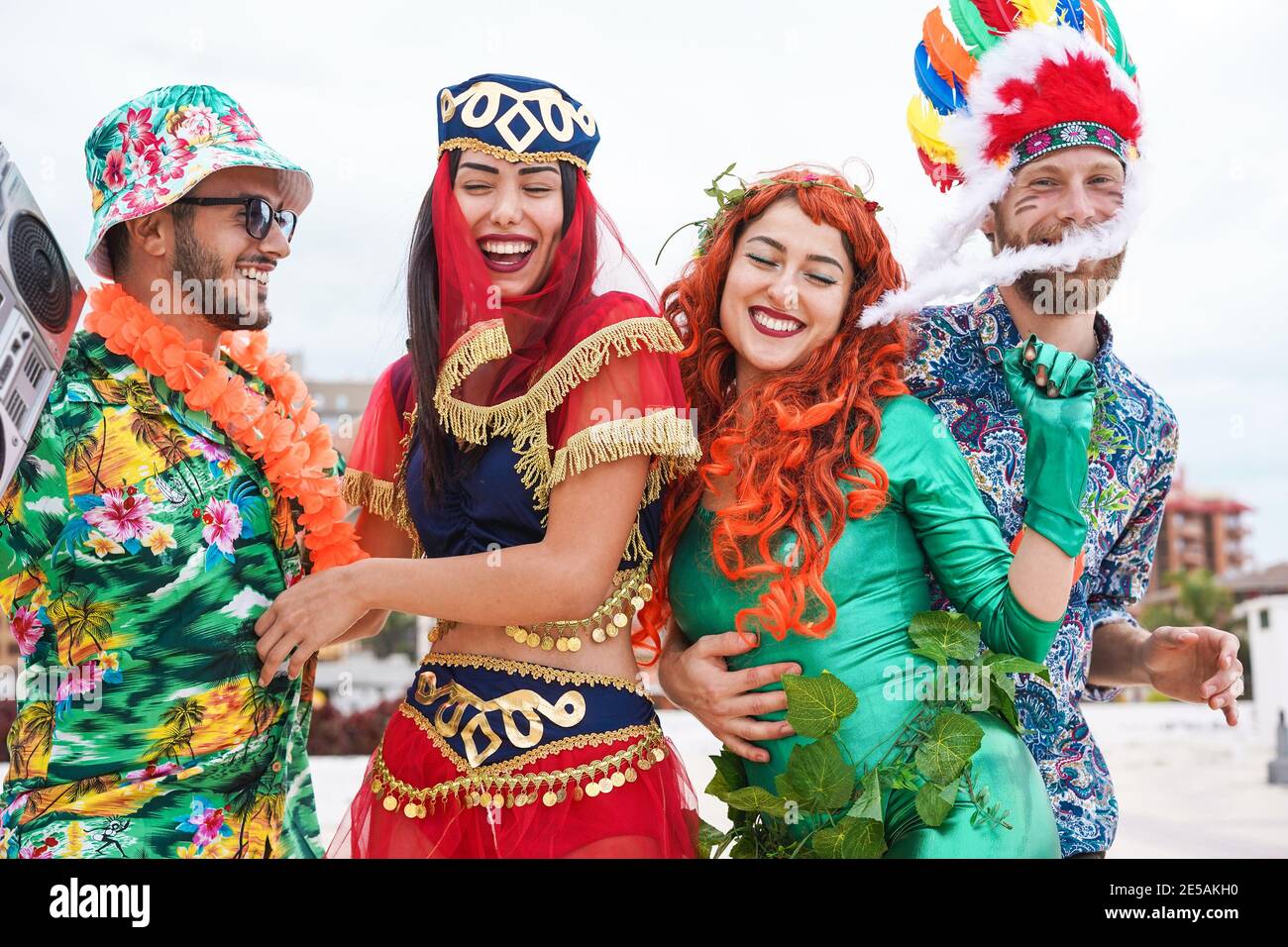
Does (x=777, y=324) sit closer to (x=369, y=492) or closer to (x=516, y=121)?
(x=516, y=121)

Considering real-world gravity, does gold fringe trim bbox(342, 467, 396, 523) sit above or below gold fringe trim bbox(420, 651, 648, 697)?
above

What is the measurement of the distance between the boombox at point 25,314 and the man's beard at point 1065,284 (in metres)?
2.05

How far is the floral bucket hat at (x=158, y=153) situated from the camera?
8.66ft

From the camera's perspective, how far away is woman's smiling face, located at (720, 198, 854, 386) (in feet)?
8.36

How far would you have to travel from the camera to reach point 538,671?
2393 millimetres

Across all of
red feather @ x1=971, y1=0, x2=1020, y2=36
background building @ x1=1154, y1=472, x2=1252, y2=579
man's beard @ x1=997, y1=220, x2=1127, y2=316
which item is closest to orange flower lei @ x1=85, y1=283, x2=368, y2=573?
man's beard @ x1=997, y1=220, x2=1127, y2=316

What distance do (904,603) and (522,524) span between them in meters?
0.80

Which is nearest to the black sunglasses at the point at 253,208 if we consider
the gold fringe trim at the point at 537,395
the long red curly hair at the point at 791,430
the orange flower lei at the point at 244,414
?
the orange flower lei at the point at 244,414

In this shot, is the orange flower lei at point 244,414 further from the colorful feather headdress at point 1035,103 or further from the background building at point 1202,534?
the background building at point 1202,534

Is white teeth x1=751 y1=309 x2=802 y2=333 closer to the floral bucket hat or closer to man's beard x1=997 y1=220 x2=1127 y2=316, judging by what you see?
man's beard x1=997 y1=220 x2=1127 y2=316

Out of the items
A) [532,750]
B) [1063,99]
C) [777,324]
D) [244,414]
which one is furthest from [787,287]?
[244,414]

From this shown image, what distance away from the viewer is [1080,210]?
2730mm

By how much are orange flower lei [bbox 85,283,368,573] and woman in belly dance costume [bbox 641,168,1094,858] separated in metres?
0.77
